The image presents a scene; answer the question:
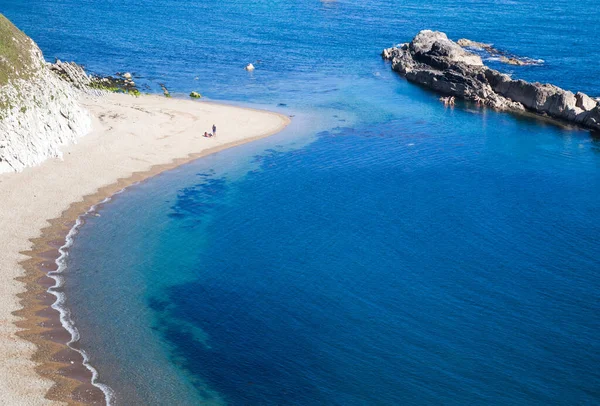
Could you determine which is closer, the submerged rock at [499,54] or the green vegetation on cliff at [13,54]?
the green vegetation on cliff at [13,54]

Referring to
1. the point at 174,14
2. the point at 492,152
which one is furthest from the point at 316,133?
the point at 174,14

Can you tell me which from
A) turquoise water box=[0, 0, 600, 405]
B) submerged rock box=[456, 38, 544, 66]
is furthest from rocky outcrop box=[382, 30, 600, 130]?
submerged rock box=[456, 38, 544, 66]

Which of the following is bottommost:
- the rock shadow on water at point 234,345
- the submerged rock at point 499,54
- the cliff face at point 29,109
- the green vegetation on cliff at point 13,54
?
the rock shadow on water at point 234,345


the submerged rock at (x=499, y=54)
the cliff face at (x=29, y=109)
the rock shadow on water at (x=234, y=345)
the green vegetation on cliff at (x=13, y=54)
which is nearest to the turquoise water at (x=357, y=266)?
the rock shadow on water at (x=234, y=345)

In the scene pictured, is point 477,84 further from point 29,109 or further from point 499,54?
point 29,109

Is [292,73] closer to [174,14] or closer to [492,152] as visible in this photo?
[492,152]

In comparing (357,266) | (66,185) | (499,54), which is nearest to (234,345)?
(357,266)

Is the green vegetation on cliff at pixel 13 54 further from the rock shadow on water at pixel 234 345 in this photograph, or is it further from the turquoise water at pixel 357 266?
the rock shadow on water at pixel 234 345

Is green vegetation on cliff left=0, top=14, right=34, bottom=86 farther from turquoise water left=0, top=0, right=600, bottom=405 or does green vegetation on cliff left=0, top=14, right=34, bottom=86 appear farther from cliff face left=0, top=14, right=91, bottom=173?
turquoise water left=0, top=0, right=600, bottom=405
